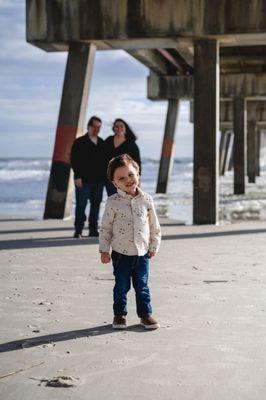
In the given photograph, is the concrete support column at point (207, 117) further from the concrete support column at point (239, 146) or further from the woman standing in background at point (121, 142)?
the concrete support column at point (239, 146)

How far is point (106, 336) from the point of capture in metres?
4.23

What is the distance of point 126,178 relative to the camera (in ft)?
14.4

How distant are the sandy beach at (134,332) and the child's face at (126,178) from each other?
90cm

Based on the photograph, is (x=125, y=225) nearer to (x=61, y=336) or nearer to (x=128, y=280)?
(x=128, y=280)

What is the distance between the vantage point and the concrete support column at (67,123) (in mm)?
12289

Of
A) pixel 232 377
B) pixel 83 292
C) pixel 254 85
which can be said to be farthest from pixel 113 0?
pixel 254 85

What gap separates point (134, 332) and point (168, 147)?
19396 millimetres

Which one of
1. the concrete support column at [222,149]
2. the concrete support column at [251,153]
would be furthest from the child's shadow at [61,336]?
the concrete support column at [222,149]

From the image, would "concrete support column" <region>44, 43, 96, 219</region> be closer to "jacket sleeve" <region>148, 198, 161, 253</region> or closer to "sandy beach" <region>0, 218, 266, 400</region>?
"sandy beach" <region>0, 218, 266, 400</region>

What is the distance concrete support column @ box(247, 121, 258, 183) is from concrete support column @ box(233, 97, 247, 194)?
9407 mm

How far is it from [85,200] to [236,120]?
14.4 metres

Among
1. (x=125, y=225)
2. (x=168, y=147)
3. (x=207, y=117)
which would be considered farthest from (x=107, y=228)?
(x=168, y=147)

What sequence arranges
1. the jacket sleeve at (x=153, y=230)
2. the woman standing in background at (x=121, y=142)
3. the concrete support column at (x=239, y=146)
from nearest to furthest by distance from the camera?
1. the jacket sleeve at (x=153, y=230)
2. the woman standing in background at (x=121, y=142)
3. the concrete support column at (x=239, y=146)

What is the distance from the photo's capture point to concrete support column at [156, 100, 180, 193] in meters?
23.2
